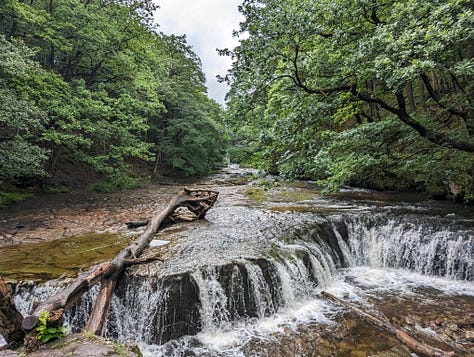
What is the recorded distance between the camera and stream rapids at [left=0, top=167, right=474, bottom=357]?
5.10m

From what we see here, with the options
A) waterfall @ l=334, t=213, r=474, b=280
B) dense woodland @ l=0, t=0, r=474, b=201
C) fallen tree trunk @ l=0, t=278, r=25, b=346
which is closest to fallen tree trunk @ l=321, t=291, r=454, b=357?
waterfall @ l=334, t=213, r=474, b=280

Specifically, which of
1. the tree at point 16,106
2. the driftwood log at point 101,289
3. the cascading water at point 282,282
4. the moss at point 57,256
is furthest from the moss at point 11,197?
the cascading water at point 282,282

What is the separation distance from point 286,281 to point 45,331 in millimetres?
4798

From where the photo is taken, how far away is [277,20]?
695cm

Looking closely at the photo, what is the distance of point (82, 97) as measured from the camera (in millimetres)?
13688

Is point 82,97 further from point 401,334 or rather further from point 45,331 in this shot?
point 401,334

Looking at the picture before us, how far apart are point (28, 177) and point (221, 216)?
1086cm

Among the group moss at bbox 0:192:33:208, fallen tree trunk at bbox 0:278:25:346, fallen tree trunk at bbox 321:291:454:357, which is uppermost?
fallen tree trunk at bbox 0:278:25:346

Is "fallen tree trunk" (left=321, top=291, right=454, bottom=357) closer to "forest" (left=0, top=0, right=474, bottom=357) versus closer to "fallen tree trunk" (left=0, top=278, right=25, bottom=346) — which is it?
"forest" (left=0, top=0, right=474, bottom=357)

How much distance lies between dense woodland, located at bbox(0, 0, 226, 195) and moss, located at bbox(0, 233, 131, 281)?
13.3ft

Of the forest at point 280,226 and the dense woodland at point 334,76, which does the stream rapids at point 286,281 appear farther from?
the dense woodland at point 334,76

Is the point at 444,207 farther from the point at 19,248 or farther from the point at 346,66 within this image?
the point at 19,248

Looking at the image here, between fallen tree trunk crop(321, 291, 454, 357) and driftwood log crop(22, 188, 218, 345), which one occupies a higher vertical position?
driftwood log crop(22, 188, 218, 345)

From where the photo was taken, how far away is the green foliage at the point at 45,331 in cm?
303
